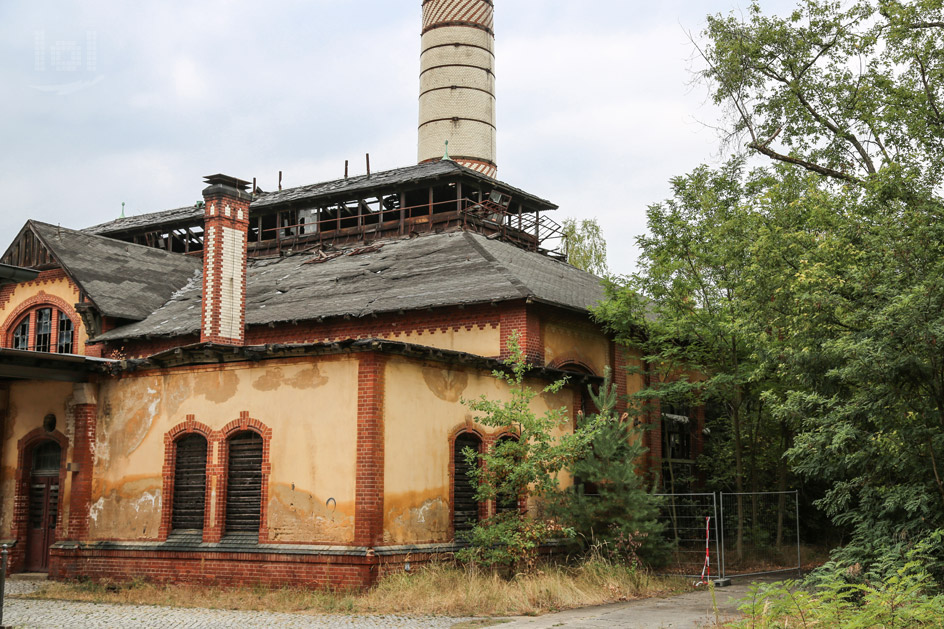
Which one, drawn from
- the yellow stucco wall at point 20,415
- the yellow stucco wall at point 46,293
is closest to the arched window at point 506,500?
the yellow stucco wall at point 20,415

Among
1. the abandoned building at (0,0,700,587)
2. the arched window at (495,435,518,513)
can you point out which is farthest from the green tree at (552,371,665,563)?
the abandoned building at (0,0,700,587)

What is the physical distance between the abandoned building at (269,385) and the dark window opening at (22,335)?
0.22ft

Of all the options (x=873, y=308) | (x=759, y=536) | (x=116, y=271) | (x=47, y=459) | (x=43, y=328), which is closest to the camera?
(x=873, y=308)

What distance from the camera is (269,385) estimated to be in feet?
50.4

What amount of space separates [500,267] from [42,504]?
10821 mm

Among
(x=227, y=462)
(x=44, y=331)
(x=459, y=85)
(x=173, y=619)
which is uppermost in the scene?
(x=459, y=85)

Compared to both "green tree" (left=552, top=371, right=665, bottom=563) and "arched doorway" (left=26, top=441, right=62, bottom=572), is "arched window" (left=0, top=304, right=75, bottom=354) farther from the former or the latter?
"green tree" (left=552, top=371, right=665, bottom=563)

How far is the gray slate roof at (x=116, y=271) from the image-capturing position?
932 inches

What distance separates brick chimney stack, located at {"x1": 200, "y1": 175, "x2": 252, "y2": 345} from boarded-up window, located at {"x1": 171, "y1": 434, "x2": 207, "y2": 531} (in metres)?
3.11

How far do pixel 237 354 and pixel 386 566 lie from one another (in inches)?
174

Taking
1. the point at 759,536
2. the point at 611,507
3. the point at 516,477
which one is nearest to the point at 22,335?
the point at 516,477

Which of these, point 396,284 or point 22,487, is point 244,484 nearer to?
point 22,487

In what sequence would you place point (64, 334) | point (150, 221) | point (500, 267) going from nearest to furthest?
point (500, 267)
point (64, 334)
point (150, 221)

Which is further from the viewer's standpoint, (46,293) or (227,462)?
(46,293)
